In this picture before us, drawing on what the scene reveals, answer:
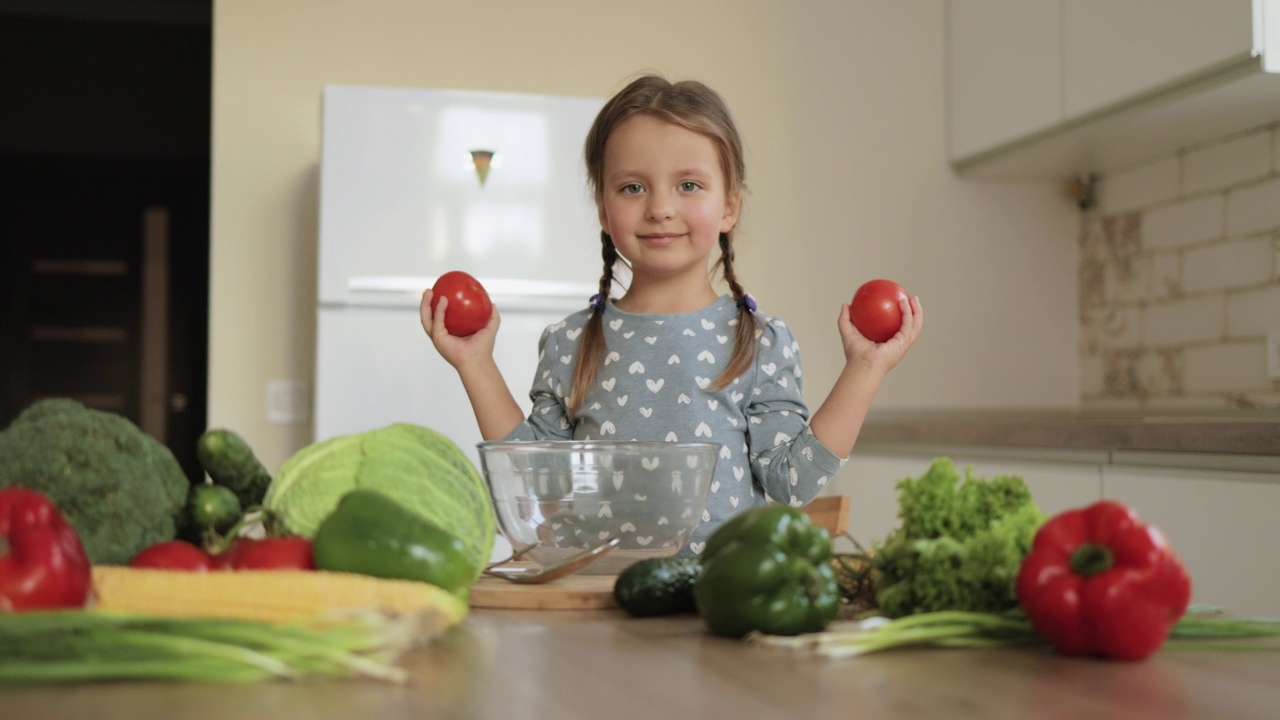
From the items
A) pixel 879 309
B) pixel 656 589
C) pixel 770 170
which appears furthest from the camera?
pixel 770 170

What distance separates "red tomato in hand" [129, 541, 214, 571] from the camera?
0.83 meters

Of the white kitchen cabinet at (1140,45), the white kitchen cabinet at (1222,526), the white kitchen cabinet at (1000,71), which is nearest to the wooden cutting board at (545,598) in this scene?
the white kitchen cabinet at (1222,526)

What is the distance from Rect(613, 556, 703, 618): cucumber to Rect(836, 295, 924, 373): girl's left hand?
0.41 meters

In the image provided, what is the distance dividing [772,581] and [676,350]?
0.82 meters

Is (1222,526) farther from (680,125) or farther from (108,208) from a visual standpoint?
(108,208)

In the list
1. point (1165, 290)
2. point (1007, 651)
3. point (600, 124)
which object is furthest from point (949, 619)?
point (1165, 290)

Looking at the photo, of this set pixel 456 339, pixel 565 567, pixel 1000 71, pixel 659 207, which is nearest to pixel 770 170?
pixel 1000 71

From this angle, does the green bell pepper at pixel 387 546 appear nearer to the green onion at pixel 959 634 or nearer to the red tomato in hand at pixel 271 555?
the red tomato in hand at pixel 271 555

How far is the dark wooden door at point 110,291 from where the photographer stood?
621cm

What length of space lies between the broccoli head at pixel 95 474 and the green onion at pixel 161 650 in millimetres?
184

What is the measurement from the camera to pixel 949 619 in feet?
2.64

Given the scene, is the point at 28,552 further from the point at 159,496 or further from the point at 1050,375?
the point at 1050,375

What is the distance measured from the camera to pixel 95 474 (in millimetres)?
854

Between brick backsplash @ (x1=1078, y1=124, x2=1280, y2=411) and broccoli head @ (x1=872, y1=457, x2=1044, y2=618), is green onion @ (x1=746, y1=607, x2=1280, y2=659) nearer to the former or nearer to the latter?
broccoli head @ (x1=872, y1=457, x2=1044, y2=618)
